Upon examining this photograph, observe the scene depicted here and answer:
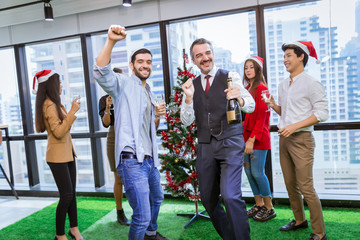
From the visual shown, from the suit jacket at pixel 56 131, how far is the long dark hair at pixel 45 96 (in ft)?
0.10

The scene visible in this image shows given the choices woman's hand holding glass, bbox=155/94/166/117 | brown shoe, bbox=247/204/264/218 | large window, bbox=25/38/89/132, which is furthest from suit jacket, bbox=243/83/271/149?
large window, bbox=25/38/89/132

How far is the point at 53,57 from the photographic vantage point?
4922mm

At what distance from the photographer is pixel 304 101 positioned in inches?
104

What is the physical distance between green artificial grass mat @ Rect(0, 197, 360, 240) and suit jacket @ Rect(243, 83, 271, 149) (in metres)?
0.88

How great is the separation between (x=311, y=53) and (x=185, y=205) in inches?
95.6

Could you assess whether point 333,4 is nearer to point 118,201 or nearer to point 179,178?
point 179,178

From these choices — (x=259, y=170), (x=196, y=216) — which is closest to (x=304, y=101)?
(x=259, y=170)

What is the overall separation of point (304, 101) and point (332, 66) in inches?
51.5

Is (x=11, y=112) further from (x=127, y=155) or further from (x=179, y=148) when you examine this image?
(x=127, y=155)

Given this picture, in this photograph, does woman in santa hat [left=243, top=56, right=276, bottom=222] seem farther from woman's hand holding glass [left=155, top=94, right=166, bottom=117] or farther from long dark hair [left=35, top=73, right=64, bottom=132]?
long dark hair [left=35, top=73, right=64, bottom=132]

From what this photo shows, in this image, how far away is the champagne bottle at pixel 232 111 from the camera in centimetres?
221

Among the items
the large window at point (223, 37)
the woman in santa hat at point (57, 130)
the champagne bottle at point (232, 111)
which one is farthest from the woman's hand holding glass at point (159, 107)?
the large window at point (223, 37)

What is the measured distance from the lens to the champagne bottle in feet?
7.25

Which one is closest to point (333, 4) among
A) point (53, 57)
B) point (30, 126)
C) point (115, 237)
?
point (115, 237)
